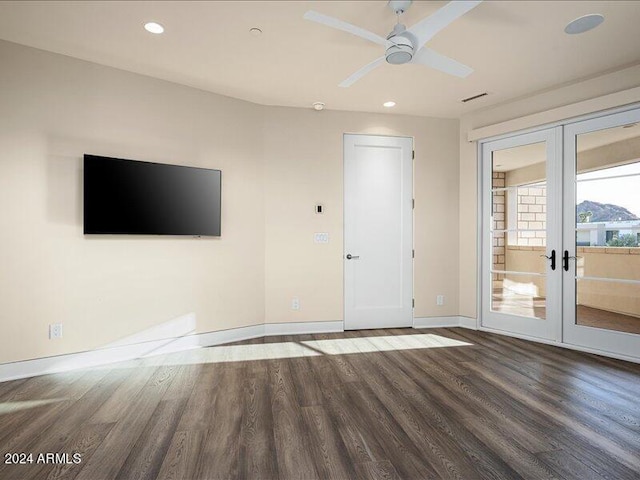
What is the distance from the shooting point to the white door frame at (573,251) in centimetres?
341

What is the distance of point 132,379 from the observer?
2.88 m

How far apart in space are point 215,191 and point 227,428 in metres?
2.52

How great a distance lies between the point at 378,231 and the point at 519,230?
1707 mm

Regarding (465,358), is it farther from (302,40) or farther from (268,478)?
(302,40)

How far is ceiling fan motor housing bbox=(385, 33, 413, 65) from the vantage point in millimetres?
2271

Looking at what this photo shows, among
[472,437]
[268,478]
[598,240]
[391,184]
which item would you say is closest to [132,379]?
[268,478]

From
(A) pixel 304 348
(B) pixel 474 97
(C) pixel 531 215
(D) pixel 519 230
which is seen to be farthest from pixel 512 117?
(A) pixel 304 348

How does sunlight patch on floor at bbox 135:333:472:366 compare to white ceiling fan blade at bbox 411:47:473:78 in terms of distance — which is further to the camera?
sunlight patch on floor at bbox 135:333:472:366

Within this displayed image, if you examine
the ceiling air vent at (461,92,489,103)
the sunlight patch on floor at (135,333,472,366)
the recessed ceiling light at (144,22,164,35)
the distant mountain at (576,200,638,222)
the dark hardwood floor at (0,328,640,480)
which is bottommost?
the sunlight patch on floor at (135,333,472,366)

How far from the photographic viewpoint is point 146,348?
3.48m

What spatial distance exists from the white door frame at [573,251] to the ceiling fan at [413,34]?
78.9 inches

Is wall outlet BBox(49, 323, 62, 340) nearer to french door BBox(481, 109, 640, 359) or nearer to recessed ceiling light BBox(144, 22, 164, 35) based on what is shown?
recessed ceiling light BBox(144, 22, 164, 35)

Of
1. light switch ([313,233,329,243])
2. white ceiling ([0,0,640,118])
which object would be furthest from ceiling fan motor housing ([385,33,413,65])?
light switch ([313,233,329,243])

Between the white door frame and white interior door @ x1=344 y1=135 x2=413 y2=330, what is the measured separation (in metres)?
1.73
